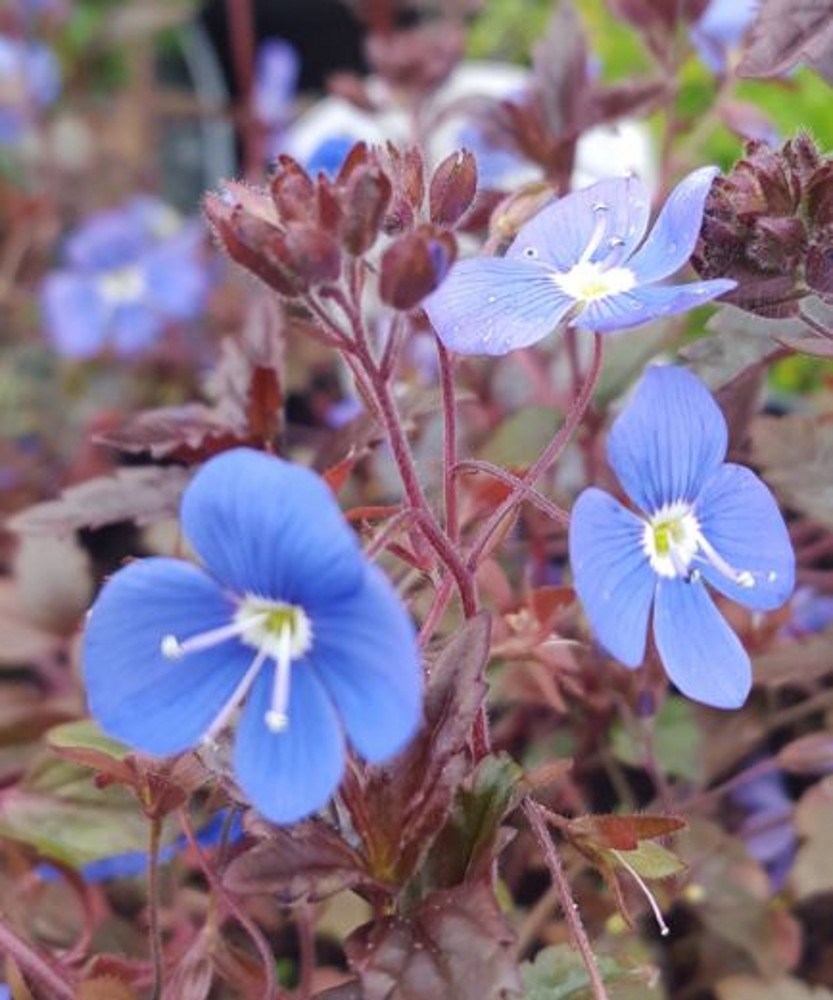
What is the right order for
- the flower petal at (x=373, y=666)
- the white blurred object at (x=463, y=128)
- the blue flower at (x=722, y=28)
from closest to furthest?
the flower petal at (x=373, y=666), the blue flower at (x=722, y=28), the white blurred object at (x=463, y=128)

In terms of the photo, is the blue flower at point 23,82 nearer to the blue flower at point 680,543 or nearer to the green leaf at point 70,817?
the green leaf at point 70,817

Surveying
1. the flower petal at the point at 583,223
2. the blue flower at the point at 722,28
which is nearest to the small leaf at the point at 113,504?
the flower petal at the point at 583,223

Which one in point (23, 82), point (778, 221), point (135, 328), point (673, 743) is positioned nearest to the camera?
point (778, 221)

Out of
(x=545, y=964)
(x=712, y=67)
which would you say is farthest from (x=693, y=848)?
(x=712, y=67)

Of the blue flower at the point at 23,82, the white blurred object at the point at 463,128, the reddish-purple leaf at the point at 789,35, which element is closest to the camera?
the reddish-purple leaf at the point at 789,35

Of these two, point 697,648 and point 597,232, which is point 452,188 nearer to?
point 597,232

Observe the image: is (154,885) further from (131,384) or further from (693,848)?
(131,384)

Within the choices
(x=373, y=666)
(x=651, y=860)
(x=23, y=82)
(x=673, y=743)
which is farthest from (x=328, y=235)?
(x=23, y=82)
